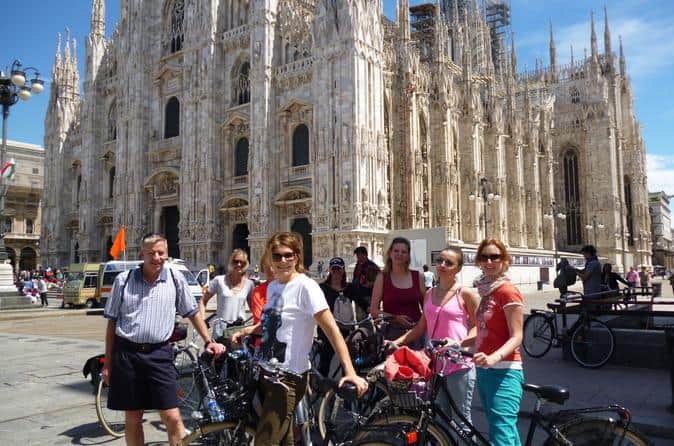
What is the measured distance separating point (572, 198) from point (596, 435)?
1895 inches

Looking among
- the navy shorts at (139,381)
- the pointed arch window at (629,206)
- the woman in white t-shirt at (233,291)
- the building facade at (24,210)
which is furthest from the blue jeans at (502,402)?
the building facade at (24,210)

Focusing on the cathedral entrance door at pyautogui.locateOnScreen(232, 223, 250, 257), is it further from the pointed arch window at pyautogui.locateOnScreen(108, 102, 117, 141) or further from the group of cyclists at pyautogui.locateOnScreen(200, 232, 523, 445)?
the group of cyclists at pyautogui.locateOnScreen(200, 232, 523, 445)

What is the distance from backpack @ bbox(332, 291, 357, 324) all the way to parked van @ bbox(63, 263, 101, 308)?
17990mm

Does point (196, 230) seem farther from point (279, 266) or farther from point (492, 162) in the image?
point (279, 266)

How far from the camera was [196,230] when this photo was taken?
28.5m

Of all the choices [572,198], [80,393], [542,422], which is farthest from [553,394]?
[572,198]

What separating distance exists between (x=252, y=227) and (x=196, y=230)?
13.6 ft

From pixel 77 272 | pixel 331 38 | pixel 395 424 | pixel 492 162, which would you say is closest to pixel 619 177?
pixel 492 162

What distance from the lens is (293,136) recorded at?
26.7 meters

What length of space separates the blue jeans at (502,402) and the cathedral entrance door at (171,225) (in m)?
29.7

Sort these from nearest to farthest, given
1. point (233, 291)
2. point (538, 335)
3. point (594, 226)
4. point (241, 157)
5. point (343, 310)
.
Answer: point (233, 291), point (343, 310), point (538, 335), point (241, 157), point (594, 226)

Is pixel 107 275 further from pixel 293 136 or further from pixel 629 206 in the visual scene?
pixel 629 206

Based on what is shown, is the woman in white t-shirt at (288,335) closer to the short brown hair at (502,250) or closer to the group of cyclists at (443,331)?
the group of cyclists at (443,331)

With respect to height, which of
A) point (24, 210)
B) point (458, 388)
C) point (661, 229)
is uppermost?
point (24, 210)
